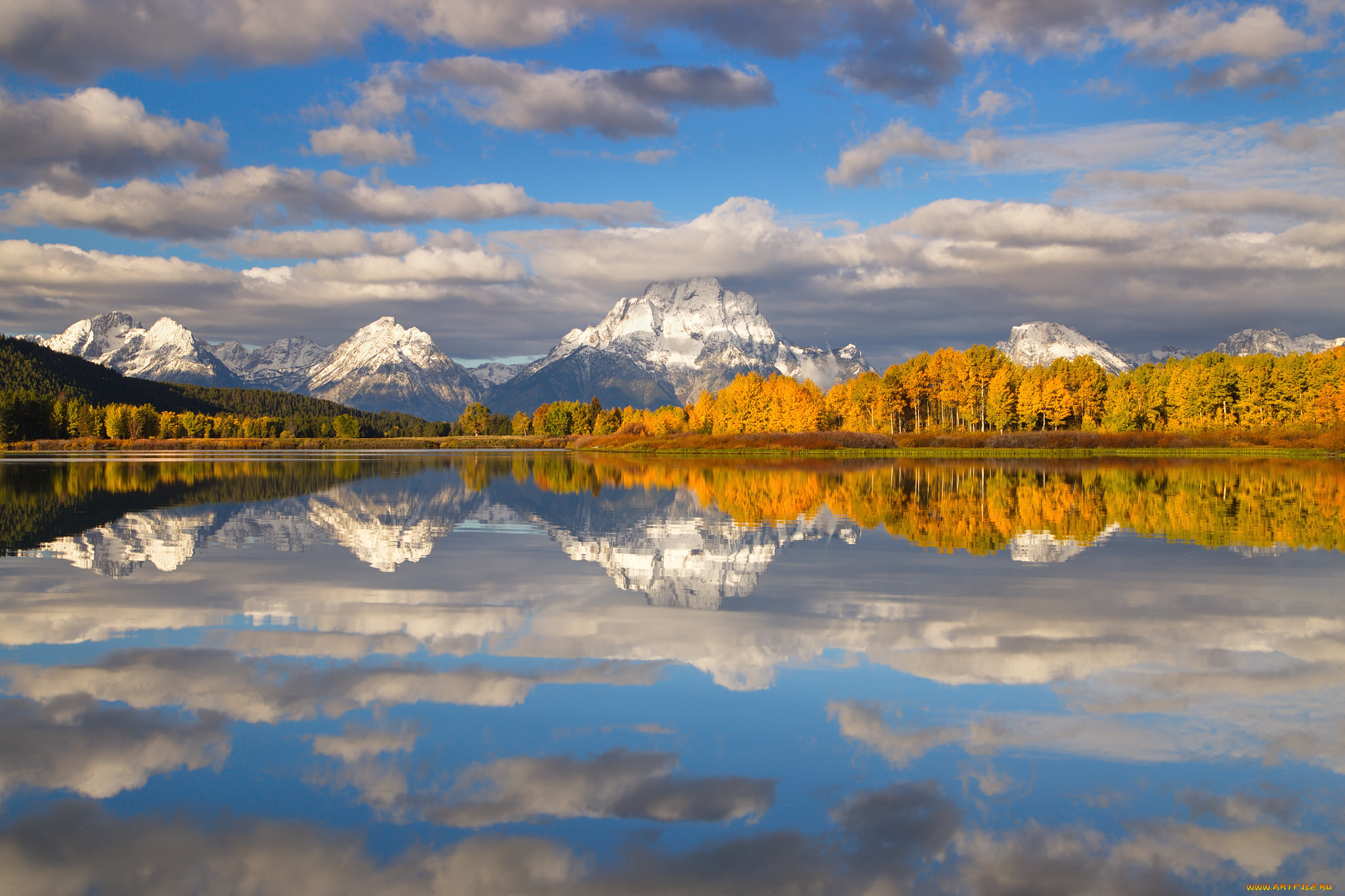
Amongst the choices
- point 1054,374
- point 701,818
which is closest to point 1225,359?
point 1054,374

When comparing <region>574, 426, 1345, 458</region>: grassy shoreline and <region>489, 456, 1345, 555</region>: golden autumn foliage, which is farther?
<region>574, 426, 1345, 458</region>: grassy shoreline

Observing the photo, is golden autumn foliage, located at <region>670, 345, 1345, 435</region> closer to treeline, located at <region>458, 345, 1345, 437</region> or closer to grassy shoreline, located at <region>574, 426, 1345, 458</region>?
treeline, located at <region>458, 345, 1345, 437</region>

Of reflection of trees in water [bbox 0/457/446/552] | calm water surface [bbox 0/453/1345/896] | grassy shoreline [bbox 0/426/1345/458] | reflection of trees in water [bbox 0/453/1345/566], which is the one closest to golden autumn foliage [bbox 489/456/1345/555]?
reflection of trees in water [bbox 0/453/1345/566]

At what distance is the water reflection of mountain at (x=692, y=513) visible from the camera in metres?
25.6

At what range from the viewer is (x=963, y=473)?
70.6m

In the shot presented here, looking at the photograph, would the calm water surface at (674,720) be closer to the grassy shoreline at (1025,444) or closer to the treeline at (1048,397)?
the grassy shoreline at (1025,444)

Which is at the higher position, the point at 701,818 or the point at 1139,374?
the point at 1139,374

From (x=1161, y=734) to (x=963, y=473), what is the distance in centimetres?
6259

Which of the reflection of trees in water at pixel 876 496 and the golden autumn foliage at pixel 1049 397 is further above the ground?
the golden autumn foliage at pixel 1049 397

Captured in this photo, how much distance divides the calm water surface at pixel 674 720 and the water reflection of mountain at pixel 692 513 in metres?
0.72

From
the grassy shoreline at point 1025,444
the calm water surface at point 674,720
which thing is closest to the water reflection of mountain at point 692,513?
the calm water surface at point 674,720

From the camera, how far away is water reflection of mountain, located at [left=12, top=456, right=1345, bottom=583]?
25.6 metres

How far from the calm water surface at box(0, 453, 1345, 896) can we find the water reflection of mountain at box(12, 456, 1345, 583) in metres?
0.72

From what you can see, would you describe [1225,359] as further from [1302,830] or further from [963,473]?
[1302,830]
